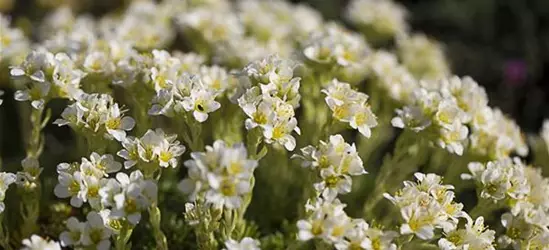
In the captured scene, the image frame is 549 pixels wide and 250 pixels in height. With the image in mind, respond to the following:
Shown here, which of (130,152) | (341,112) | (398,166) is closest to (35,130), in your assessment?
(130,152)

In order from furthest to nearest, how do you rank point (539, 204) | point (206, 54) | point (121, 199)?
point (206, 54), point (539, 204), point (121, 199)

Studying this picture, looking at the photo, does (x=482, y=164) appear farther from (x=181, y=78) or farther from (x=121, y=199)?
(x=121, y=199)

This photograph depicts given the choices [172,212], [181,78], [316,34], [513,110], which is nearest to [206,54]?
[316,34]

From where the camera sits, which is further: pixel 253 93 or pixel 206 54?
pixel 206 54

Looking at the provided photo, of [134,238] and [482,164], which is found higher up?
[482,164]

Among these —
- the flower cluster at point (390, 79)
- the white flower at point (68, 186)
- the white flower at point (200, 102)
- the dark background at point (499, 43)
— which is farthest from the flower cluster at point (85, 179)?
the dark background at point (499, 43)

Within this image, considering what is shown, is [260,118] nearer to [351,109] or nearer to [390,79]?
[351,109]

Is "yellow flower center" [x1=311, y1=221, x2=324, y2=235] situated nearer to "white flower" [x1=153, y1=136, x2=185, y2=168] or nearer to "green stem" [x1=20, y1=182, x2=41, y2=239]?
"white flower" [x1=153, y1=136, x2=185, y2=168]

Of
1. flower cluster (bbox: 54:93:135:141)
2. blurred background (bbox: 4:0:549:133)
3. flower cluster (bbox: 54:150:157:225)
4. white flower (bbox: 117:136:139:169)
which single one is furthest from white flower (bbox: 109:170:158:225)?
blurred background (bbox: 4:0:549:133)
